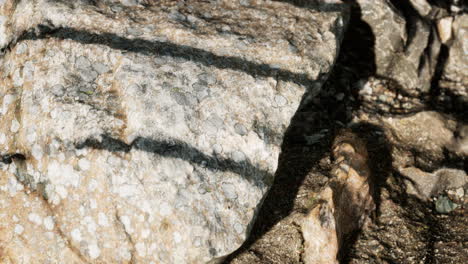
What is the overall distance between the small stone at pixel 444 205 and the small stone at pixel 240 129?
185cm

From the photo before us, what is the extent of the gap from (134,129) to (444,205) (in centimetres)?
259

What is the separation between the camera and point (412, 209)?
448 cm

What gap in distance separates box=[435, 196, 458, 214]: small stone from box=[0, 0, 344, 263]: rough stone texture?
4.85ft

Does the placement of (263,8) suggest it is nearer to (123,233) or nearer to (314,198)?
(314,198)

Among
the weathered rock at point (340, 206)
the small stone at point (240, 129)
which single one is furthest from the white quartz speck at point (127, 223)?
the weathered rock at point (340, 206)

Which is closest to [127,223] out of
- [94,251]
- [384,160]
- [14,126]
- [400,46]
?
[94,251]

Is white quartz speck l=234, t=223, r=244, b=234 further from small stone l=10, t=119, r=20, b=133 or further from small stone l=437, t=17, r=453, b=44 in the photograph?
small stone l=437, t=17, r=453, b=44

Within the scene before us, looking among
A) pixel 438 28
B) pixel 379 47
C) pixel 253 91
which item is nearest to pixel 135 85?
pixel 253 91

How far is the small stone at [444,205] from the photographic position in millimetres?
4527

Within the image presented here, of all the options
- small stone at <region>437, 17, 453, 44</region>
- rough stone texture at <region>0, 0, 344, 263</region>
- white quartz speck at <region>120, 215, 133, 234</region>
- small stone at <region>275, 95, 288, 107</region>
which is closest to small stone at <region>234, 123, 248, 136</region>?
rough stone texture at <region>0, 0, 344, 263</region>

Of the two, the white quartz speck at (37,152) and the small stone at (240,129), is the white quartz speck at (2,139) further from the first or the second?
the small stone at (240,129)

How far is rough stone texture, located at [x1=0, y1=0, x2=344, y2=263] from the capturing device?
3541 millimetres

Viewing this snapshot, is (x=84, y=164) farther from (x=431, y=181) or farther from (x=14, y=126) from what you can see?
(x=431, y=181)

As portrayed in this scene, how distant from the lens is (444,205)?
4.55 m
